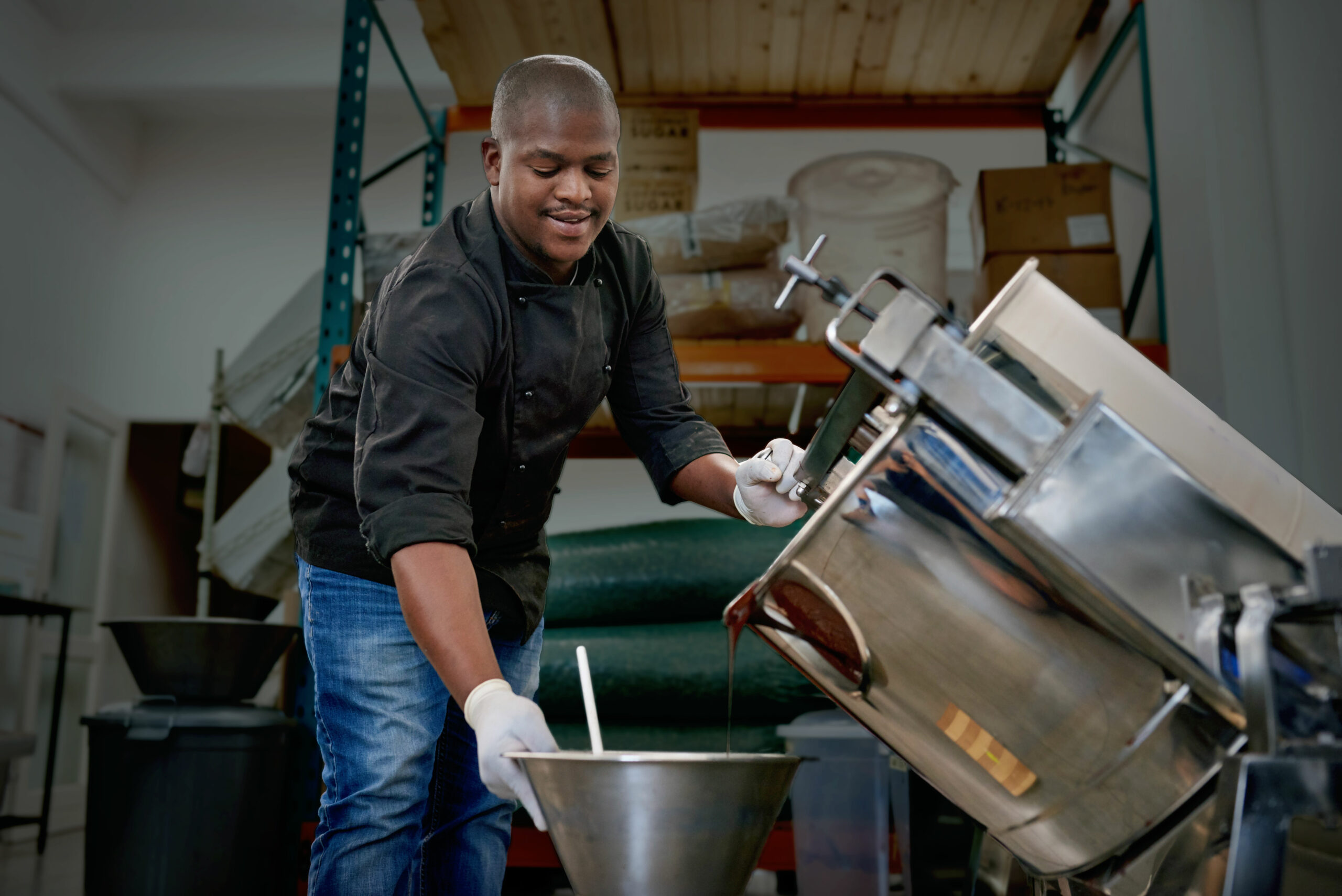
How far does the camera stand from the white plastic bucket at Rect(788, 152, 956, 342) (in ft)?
6.88

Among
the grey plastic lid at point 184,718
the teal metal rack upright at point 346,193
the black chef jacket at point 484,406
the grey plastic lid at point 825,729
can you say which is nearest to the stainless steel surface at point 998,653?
the black chef jacket at point 484,406

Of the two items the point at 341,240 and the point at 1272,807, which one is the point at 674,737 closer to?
the point at 341,240

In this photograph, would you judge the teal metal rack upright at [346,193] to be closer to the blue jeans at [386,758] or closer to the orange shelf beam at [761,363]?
the orange shelf beam at [761,363]

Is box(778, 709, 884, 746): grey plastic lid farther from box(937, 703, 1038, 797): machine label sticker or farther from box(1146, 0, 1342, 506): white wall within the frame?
box(937, 703, 1038, 797): machine label sticker

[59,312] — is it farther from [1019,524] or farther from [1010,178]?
[1019,524]

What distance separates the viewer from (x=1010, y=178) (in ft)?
7.28

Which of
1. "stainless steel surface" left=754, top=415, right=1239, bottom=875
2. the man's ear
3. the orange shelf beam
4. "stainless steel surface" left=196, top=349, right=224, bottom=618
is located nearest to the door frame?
"stainless steel surface" left=196, top=349, right=224, bottom=618

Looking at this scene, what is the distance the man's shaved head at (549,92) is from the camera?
0.96m

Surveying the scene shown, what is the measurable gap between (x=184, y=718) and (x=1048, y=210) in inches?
78.1

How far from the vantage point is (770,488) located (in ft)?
3.47

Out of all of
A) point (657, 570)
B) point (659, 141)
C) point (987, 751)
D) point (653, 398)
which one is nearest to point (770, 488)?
point (653, 398)

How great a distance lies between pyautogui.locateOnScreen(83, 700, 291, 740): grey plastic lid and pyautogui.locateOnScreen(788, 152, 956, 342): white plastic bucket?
1.30 metres

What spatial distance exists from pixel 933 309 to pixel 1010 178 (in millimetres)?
1811

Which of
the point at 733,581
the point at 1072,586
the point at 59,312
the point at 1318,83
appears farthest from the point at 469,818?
the point at 59,312
